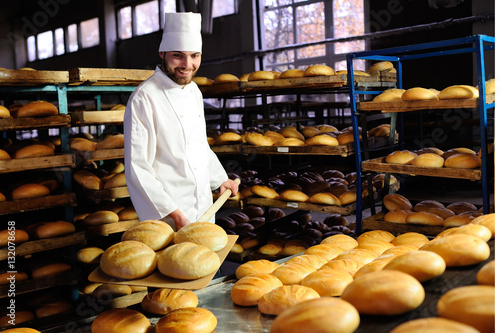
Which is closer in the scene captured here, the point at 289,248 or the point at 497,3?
the point at 497,3

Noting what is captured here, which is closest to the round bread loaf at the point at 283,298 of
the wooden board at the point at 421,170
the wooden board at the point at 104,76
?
the wooden board at the point at 421,170

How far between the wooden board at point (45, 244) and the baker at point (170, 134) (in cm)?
114

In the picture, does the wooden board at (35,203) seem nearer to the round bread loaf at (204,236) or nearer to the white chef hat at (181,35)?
the white chef hat at (181,35)

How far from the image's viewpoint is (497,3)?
104 cm

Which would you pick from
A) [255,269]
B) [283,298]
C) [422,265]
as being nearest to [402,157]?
[255,269]

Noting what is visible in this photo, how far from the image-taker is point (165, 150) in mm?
2418

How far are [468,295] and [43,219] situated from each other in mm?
3509

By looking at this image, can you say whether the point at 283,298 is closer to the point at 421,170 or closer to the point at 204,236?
the point at 204,236

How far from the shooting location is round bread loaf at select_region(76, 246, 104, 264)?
3.47 m

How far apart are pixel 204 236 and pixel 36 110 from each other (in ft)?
7.27

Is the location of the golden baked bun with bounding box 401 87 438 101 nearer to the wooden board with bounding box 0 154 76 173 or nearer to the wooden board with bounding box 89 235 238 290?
the wooden board with bounding box 89 235 238 290

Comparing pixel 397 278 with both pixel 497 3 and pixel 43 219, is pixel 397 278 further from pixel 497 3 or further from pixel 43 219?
pixel 43 219

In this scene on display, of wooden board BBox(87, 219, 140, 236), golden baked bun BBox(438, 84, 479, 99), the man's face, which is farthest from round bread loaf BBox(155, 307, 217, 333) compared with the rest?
wooden board BBox(87, 219, 140, 236)

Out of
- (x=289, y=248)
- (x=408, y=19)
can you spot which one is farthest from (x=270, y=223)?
(x=408, y=19)
